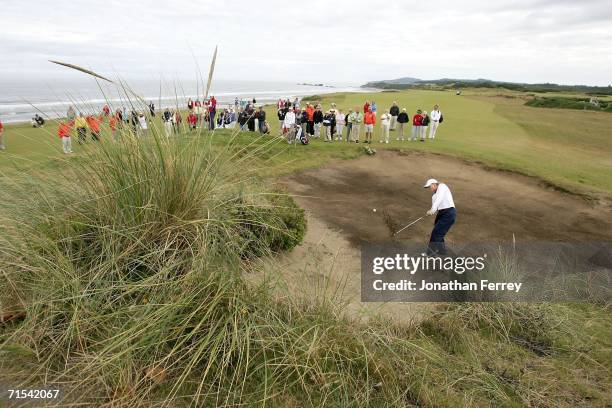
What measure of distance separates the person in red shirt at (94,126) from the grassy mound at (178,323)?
200 millimetres

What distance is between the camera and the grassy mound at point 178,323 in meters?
2.48

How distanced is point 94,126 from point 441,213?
5.82m

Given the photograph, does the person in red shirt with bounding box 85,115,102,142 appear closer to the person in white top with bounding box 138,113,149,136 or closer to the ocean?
the ocean

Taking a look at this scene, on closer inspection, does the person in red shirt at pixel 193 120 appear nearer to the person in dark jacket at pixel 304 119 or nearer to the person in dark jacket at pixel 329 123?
the person in dark jacket at pixel 304 119

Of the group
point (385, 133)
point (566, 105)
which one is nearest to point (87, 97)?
point (385, 133)

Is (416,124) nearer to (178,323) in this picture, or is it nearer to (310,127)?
(310,127)

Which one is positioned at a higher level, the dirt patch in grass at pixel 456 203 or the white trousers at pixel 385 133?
the white trousers at pixel 385 133

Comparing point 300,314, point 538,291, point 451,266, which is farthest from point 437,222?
point 300,314

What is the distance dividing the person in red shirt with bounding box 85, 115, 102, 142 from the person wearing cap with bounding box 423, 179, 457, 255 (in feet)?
17.9

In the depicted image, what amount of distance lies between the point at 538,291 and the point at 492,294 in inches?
35.5

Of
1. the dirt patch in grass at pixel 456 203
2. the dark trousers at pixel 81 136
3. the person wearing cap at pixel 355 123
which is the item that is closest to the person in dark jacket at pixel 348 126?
the person wearing cap at pixel 355 123

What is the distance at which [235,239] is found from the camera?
3447mm

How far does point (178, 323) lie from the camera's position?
265 cm

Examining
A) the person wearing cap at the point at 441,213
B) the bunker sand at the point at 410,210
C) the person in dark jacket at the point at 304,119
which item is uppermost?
the person in dark jacket at the point at 304,119
